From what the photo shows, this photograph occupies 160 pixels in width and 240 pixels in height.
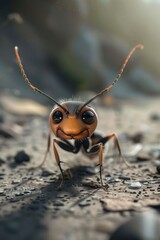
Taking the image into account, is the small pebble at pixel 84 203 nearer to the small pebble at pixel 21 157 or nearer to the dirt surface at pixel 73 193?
the dirt surface at pixel 73 193

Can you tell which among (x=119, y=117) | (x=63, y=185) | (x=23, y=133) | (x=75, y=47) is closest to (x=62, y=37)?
(x=75, y=47)

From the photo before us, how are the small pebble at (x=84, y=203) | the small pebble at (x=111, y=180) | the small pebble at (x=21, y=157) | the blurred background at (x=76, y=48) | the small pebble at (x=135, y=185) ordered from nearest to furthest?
the small pebble at (x=84, y=203), the small pebble at (x=135, y=185), the small pebble at (x=111, y=180), the small pebble at (x=21, y=157), the blurred background at (x=76, y=48)

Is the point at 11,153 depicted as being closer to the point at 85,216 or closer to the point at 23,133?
the point at 23,133

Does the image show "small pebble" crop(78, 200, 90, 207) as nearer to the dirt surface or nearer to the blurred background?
the dirt surface

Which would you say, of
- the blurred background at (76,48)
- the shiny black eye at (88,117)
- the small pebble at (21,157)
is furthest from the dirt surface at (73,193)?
the blurred background at (76,48)

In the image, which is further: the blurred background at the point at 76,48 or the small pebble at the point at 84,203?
the blurred background at the point at 76,48

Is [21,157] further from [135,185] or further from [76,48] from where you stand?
[76,48]

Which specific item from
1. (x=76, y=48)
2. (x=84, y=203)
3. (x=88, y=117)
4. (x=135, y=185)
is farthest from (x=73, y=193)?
(x=76, y=48)
